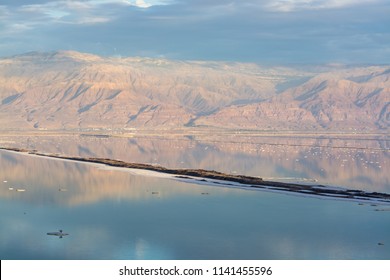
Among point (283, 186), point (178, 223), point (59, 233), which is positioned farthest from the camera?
point (283, 186)

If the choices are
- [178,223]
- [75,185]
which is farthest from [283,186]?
[178,223]

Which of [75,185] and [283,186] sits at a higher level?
[283,186]

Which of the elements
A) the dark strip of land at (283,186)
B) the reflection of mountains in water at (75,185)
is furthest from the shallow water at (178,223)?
the dark strip of land at (283,186)

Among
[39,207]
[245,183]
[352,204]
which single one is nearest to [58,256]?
[39,207]

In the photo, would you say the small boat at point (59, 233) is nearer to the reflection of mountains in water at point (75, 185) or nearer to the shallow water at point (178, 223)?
the shallow water at point (178, 223)

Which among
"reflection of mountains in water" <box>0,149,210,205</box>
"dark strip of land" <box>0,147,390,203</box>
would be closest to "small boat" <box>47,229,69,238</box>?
"reflection of mountains in water" <box>0,149,210,205</box>

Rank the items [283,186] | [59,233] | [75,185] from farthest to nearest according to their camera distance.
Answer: [75,185], [283,186], [59,233]

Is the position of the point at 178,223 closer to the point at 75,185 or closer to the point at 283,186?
the point at 283,186

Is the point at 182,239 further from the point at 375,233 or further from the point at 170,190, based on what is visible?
the point at 170,190

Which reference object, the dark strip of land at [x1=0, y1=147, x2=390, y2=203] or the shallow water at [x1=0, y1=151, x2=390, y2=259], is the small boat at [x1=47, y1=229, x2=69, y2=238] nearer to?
the shallow water at [x1=0, y1=151, x2=390, y2=259]
